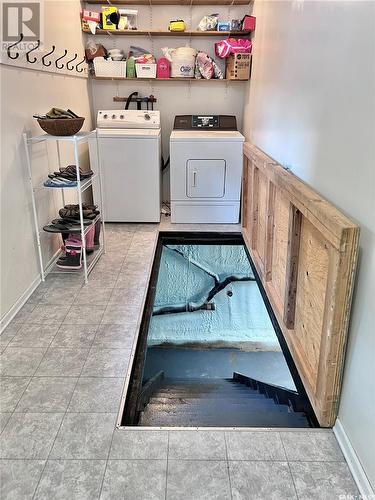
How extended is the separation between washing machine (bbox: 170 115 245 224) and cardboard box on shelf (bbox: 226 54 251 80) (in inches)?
23.4

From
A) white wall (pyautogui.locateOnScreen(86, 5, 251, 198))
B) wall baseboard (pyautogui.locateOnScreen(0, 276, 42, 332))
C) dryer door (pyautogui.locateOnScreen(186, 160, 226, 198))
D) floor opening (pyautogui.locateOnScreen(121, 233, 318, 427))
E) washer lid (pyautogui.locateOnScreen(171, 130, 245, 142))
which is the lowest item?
floor opening (pyautogui.locateOnScreen(121, 233, 318, 427))

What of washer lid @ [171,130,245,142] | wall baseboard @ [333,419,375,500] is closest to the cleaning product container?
washer lid @ [171,130,245,142]

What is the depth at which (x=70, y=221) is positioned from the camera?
10.3 feet

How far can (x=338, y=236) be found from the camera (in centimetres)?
149

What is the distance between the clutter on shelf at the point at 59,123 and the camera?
2799mm

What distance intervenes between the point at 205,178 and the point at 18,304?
7.73 ft

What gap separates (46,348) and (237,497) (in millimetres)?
1390

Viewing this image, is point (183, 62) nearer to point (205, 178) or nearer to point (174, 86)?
point (174, 86)

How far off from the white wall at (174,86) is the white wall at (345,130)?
6.69 feet

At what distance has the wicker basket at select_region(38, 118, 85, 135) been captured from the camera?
9.16ft

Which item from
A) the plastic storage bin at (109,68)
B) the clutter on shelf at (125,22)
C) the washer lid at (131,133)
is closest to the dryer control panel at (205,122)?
the washer lid at (131,133)

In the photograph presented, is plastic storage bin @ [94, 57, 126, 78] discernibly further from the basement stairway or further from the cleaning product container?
the basement stairway

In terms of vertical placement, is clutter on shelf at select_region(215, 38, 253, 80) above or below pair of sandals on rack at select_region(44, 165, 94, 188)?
above

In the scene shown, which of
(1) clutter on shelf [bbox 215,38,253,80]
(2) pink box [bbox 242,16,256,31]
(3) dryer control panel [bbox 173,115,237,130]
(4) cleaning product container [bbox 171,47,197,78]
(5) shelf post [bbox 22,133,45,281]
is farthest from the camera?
(3) dryer control panel [bbox 173,115,237,130]
